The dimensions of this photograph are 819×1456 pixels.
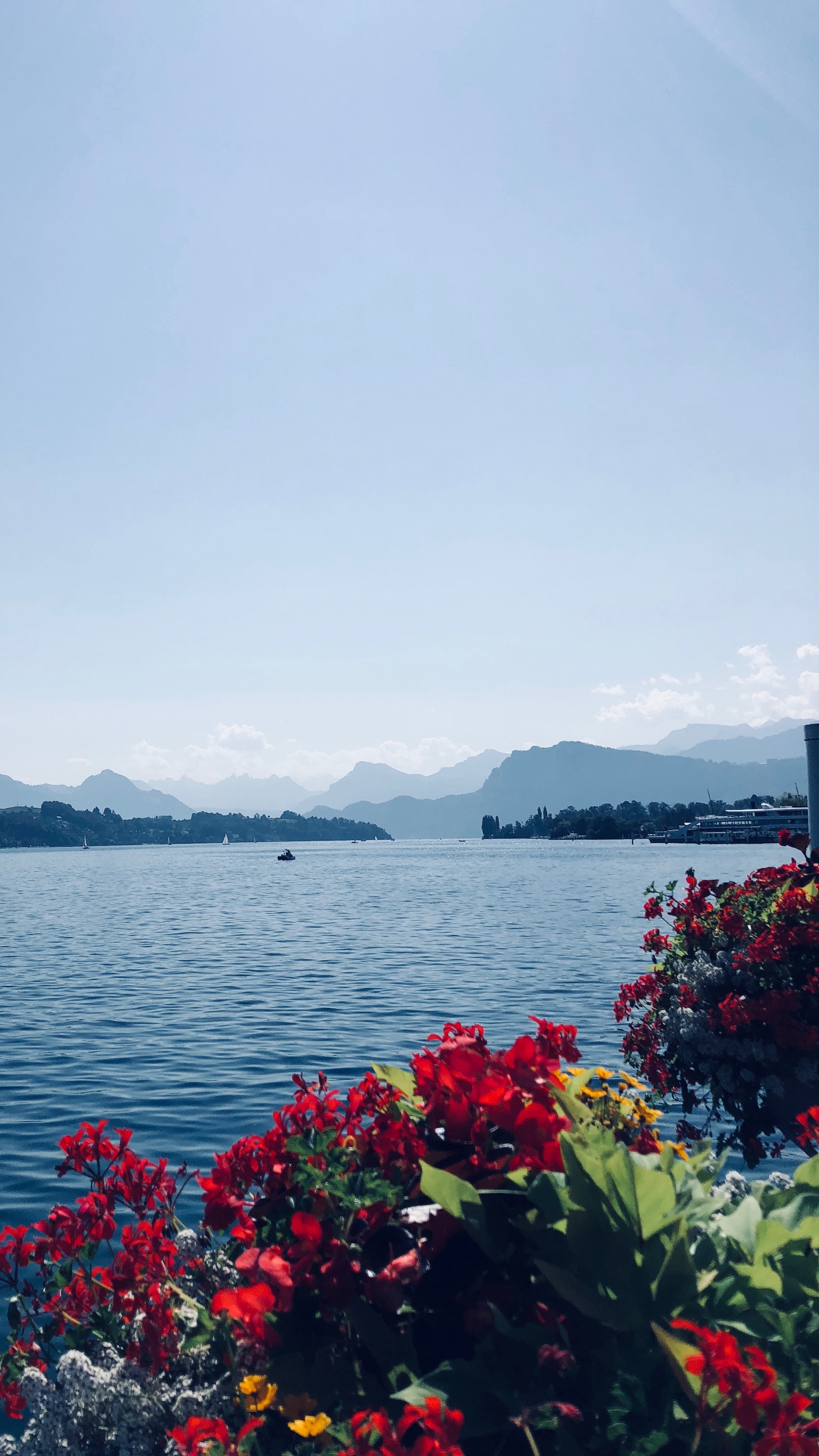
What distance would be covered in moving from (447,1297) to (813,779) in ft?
25.3

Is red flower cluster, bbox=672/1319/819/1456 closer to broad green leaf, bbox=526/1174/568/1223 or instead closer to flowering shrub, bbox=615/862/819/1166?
broad green leaf, bbox=526/1174/568/1223

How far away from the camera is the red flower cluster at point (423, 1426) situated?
1.76m

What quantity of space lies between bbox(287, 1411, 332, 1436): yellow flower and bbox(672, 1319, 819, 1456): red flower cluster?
0.89 meters

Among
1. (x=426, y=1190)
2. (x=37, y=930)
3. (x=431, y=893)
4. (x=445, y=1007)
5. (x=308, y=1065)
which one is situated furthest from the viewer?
(x=431, y=893)

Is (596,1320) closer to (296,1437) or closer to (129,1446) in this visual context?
(296,1437)

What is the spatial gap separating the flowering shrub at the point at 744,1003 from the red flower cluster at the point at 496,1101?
4.37 m

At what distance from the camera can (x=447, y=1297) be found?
8.33 ft

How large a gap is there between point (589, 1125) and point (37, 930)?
43.6 m

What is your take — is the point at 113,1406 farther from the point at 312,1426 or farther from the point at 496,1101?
the point at 496,1101

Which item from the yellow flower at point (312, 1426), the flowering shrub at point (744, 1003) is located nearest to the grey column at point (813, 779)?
the flowering shrub at point (744, 1003)

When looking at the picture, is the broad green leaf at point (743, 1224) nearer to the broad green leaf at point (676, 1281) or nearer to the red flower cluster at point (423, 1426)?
the broad green leaf at point (676, 1281)

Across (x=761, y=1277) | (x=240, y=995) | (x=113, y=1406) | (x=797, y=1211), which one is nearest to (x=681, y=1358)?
(x=761, y=1277)

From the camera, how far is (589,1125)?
9.07 ft

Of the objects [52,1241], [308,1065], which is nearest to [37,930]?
[308,1065]
